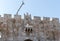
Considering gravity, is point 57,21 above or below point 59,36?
above

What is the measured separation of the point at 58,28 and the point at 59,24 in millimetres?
491

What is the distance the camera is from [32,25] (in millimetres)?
22016

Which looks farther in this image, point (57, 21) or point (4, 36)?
point (57, 21)

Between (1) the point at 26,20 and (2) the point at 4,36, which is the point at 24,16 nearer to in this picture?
(1) the point at 26,20

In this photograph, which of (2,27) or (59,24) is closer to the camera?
(2,27)

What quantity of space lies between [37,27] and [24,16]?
5.96ft

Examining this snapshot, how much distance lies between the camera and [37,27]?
72.9 ft

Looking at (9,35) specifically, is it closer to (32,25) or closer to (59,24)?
(32,25)

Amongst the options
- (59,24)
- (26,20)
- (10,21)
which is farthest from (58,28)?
(10,21)

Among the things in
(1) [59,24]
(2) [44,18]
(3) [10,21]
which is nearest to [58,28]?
(1) [59,24]

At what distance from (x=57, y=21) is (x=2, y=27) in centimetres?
615

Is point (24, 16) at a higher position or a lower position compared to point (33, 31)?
higher

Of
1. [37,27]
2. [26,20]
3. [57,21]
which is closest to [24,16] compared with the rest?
[26,20]

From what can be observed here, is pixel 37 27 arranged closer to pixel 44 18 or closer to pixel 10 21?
pixel 44 18
